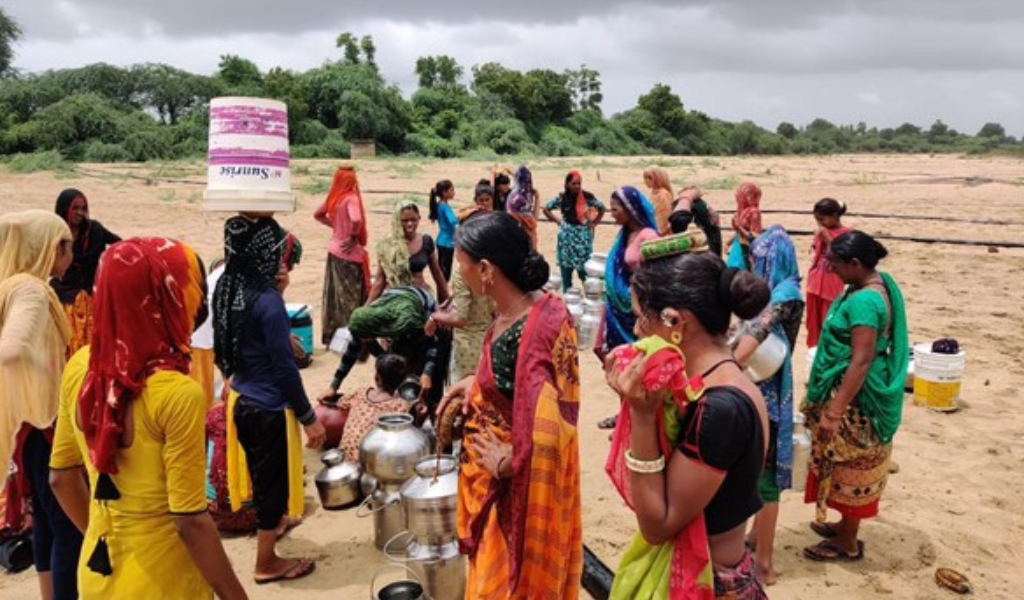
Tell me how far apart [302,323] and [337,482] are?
2.92m

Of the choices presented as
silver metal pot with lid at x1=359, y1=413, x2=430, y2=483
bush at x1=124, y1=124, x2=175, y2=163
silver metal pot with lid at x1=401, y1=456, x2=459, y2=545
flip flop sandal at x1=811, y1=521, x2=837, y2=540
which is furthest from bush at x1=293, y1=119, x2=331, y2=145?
silver metal pot with lid at x1=401, y1=456, x2=459, y2=545

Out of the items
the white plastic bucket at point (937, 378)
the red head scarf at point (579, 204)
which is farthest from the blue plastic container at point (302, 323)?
the white plastic bucket at point (937, 378)

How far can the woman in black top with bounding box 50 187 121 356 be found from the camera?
4.15 meters

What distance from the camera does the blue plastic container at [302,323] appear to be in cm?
696

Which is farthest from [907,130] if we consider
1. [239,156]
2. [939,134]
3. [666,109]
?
[239,156]

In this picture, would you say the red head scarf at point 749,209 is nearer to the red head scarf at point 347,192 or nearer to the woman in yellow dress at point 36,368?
the red head scarf at point 347,192

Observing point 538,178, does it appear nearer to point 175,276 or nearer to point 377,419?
point 377,419

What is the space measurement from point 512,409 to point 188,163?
2671cm

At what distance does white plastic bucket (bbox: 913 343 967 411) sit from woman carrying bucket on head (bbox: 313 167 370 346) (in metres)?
4.91

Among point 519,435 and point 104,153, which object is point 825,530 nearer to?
point 519,435

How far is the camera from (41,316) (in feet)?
9.76

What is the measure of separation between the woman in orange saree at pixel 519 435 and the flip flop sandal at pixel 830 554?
2.05m

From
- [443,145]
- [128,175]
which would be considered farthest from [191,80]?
[128,175]

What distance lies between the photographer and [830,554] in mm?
4102
